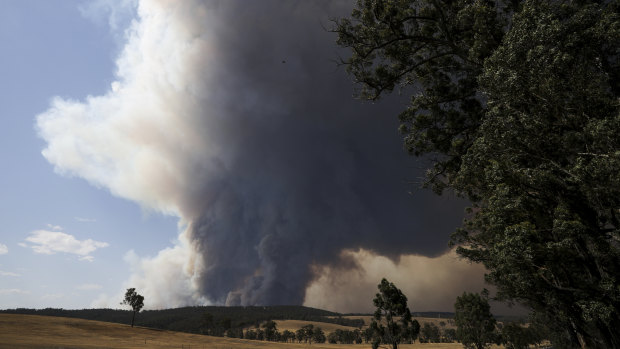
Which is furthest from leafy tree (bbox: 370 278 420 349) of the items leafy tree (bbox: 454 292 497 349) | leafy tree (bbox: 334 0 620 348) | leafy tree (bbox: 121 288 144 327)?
leafy tree (bbox: 121 288 144 327)

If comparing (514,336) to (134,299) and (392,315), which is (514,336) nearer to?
(392,315)

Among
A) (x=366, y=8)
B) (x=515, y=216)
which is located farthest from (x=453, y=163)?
(x=366, y=8)

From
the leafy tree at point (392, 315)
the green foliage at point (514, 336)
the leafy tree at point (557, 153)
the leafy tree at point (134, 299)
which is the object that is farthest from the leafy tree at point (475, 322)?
the leafy tree at point (134, 299)

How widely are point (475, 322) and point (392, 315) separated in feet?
92.4

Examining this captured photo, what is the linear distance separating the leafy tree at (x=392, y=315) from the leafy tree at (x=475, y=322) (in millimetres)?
24257

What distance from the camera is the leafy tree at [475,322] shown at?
6175 cm

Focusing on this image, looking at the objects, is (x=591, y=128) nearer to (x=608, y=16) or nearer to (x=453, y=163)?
(x=608, y=16)

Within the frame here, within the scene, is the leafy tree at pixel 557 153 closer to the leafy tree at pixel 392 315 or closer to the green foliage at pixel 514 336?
→ the leafy tree at pixel 392 315

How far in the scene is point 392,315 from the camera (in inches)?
1796

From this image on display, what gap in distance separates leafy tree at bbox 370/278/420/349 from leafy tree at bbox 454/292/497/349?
24.3 m

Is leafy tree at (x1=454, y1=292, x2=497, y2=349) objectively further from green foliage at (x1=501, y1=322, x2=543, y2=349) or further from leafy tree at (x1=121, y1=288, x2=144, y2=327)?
leafy tree at (x1=121, y1=288, x2=144, y2=327)

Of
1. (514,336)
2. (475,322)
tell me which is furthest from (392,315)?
(514,336)

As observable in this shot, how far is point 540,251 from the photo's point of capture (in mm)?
10664

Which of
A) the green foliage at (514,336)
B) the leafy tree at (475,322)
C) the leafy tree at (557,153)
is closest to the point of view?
the leafy tree at (557,153)
